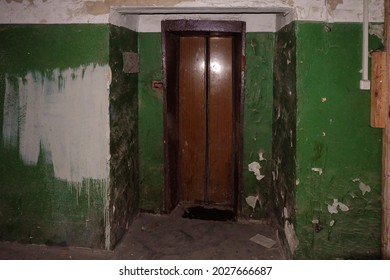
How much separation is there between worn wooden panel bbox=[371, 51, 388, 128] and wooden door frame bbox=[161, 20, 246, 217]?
4.11 ft

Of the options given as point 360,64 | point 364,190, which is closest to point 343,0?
point 360,64

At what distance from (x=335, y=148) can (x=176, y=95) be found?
6.09 feet

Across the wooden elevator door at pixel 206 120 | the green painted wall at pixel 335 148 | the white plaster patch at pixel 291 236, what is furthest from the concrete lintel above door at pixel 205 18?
the white plaster patch at pixel 291 236

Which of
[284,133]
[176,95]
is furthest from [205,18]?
[284,133]

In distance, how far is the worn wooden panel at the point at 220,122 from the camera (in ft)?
12.0

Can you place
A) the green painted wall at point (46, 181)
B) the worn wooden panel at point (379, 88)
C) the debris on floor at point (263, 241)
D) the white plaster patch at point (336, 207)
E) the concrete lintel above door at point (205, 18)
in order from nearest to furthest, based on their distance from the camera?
the worn wooden panel at point (379, 88) < the white plaster patch at point (336, 207) < the green painted wall at point (46, 181) < the concrete lintel above door at point (205, 18) < the debris on floor at point (263, 241)

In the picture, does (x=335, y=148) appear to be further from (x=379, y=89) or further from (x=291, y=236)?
(x=291, y=236)

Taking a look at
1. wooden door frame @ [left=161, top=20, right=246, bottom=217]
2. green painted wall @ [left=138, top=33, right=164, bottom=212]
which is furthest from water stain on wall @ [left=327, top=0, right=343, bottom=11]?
green painted wall @ [left=138, top=33, right=164, bottom=212]

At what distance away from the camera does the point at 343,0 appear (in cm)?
237

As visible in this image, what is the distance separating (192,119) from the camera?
12.4 feet

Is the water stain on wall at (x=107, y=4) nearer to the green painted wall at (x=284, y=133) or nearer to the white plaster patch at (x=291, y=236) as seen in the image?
the green painted wall at (x=284, y=133)

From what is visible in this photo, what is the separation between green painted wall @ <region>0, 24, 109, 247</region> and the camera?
263 cm

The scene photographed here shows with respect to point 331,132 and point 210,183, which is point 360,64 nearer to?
point 331,132

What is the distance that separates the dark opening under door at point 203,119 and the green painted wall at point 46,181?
97cm
